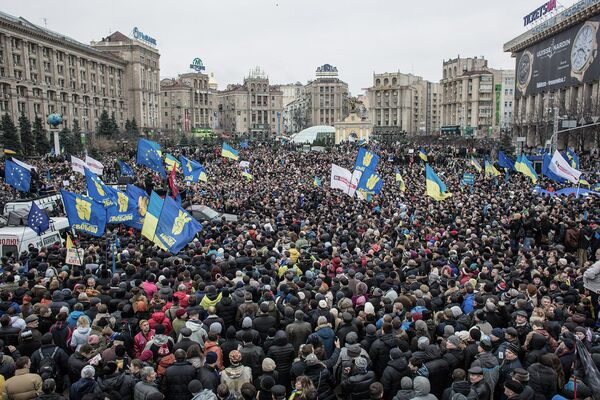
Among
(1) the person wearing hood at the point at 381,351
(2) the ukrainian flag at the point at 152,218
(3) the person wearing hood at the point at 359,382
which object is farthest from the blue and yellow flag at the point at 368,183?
(3) the person wearing hood at the point at 359,382

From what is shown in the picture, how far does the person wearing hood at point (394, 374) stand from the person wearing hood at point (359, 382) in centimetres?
19

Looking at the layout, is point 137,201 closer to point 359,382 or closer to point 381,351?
point 381,351

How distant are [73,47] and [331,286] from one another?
8296 centimetres

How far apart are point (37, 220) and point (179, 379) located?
9816mm

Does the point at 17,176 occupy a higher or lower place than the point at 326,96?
lower

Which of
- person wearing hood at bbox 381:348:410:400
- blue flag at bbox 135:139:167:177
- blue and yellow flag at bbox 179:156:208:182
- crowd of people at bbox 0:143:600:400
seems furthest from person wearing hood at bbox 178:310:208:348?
blue and yellow flag at bbox 179:156:208:182

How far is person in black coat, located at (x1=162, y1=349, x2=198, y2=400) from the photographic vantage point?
19.4 ft

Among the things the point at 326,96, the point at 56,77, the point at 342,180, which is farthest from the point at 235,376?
the point at 326,96

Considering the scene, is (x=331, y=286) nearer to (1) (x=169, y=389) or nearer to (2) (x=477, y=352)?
(2) (x=477, y=352)

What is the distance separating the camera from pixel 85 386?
5.72m

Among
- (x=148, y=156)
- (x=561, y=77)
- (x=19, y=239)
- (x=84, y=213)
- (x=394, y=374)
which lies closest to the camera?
(x=394, y=374)

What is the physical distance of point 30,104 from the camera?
6919 centimetres

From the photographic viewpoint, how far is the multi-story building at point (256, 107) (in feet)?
433

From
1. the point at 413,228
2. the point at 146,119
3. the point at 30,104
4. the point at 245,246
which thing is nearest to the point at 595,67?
the point at 413,228
